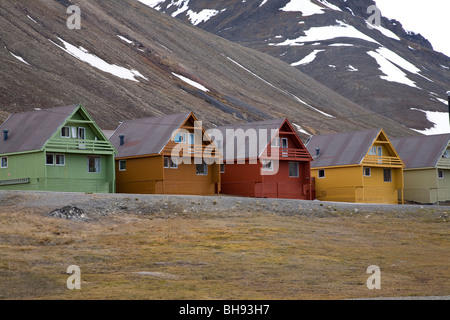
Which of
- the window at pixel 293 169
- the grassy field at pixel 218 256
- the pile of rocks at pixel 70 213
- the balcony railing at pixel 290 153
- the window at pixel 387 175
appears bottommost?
the grassy field at pixel 218 256

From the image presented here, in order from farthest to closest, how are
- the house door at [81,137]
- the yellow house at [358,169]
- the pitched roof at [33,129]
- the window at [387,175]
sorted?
the window at [387,175] → the yellow house at [358,169] → the house door at [81,137] → the pitched roof at [33,129]

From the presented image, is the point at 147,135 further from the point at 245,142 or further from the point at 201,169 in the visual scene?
the point at 245,142

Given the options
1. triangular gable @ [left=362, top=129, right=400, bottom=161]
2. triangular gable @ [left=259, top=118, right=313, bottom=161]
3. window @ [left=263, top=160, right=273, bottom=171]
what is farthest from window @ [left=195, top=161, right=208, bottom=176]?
triangular gable @ [left=362, top=129, right=400, bottom=161]

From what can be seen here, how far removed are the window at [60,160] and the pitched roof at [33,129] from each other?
188 centimetres

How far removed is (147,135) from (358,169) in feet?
61.9

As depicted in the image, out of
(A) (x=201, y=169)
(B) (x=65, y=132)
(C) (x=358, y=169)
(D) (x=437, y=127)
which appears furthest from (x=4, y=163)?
(D) (x=437, y=127)

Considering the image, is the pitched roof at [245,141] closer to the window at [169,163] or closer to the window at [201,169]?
the window at [201,169]

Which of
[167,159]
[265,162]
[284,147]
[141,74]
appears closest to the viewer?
[167,159]

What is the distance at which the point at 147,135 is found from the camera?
200 ft

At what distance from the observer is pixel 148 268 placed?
1222 inches

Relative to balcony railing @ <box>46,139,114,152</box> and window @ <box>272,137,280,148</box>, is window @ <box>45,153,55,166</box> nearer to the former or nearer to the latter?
balcony railing @ <box>46,139,114,152</box>

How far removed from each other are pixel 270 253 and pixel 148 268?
697 centimetres

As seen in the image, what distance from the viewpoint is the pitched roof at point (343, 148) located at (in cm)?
6756

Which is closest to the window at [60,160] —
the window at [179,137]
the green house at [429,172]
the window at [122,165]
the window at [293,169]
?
the window at [122,165]
